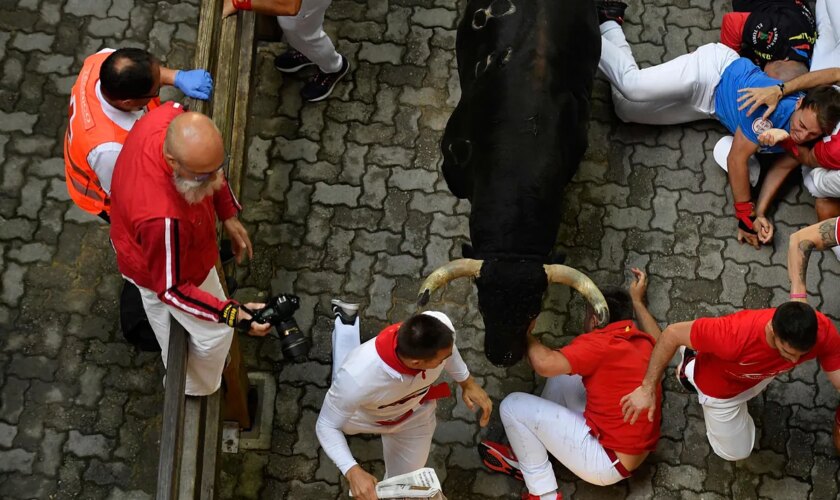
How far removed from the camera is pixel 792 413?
20.1ft

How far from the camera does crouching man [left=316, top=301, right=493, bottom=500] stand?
431 centimetres

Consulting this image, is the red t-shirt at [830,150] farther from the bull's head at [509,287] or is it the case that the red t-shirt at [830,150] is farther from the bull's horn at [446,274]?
the bull's horn at [446,274]

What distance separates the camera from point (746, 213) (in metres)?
6.55

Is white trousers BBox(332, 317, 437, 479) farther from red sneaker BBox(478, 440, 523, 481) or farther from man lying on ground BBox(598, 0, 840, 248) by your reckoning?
man lying on ground BBox(598, 0, 840, 248)

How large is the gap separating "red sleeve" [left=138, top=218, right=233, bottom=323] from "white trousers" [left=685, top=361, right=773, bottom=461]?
295 centimetres

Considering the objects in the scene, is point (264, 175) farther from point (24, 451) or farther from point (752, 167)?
point (752, 167)

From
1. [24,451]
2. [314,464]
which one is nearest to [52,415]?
[24,451]

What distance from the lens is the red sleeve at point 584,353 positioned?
17.7 feet

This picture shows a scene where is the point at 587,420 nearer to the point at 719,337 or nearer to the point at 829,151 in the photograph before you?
the point at 719,337

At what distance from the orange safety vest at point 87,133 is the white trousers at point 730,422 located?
3.63m

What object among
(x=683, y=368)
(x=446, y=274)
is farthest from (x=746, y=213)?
(x=446, y=274)

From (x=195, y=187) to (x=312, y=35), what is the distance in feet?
8.75

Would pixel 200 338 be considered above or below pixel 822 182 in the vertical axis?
below

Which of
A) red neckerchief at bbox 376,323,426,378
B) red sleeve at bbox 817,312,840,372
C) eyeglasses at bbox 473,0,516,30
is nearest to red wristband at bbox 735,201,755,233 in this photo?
red sleeve at bbox 817,312,840,372
